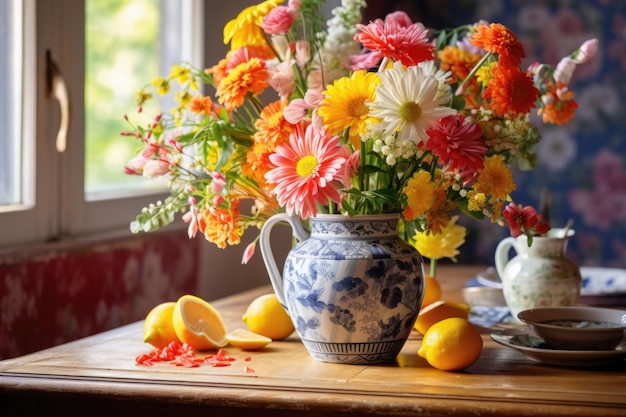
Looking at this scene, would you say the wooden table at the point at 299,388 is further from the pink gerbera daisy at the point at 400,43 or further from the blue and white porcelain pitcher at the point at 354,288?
the pink gerbera daisy at the point at 400,43

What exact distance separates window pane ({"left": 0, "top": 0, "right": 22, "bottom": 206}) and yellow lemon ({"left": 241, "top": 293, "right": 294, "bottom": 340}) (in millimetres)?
701

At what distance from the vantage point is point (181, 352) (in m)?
1.28

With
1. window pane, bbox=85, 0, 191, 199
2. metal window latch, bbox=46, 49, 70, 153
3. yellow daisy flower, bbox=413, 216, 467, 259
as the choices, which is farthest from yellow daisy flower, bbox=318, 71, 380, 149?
window pane, bbox=85, 0, 191, 199

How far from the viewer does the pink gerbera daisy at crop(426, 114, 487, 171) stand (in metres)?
1.13

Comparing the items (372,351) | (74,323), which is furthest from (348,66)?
(74,323)

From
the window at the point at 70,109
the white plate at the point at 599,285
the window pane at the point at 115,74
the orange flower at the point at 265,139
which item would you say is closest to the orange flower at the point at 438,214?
the orange flower at the point at 265,139

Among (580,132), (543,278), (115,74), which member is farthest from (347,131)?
(580,132)

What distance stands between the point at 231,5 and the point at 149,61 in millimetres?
381

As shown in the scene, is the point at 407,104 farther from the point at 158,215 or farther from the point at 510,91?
the point at 158,215

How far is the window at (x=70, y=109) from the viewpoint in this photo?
6.04 feet

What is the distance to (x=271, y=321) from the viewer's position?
4.53 feet

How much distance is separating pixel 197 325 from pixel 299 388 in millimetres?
293

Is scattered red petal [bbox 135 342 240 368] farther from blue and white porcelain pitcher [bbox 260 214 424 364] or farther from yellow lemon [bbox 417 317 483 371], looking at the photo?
yellow lemon [bbox 417 317 483 371]

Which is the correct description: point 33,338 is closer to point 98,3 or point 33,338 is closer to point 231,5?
point 98,3
